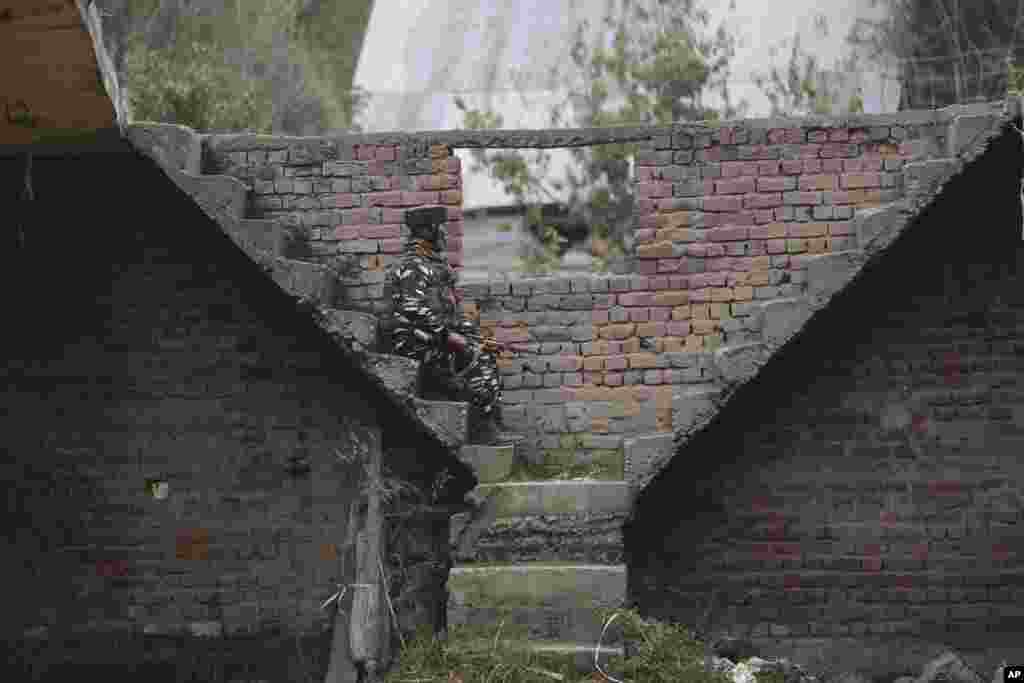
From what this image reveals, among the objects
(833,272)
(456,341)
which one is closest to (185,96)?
(456,341)

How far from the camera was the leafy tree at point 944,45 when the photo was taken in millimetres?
13369

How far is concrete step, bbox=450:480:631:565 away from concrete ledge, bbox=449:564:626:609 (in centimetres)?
8

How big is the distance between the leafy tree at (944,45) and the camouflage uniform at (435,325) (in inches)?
306

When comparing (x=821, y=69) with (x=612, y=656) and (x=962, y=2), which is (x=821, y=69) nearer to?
(x=962, y=2)

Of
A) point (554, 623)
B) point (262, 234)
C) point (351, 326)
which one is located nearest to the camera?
point (554, 623)

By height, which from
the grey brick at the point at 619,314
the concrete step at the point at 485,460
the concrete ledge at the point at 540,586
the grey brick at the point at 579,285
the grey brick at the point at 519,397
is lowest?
the concrete ledge at the point at 540,586

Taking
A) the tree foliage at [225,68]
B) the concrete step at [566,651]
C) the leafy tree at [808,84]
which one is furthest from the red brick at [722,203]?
the tree foliage at [225,68]

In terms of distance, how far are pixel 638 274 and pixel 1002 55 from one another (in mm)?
7597

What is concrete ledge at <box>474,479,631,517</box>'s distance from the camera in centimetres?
709

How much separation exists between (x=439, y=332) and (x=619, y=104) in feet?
24.8

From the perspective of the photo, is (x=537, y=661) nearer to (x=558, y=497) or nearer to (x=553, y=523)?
(x=553, y=523)

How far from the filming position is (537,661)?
6805 millimetres

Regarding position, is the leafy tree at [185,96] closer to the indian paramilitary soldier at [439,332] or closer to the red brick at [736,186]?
the indian paramilitary soldier at [439,332]

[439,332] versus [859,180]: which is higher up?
[859,180]
